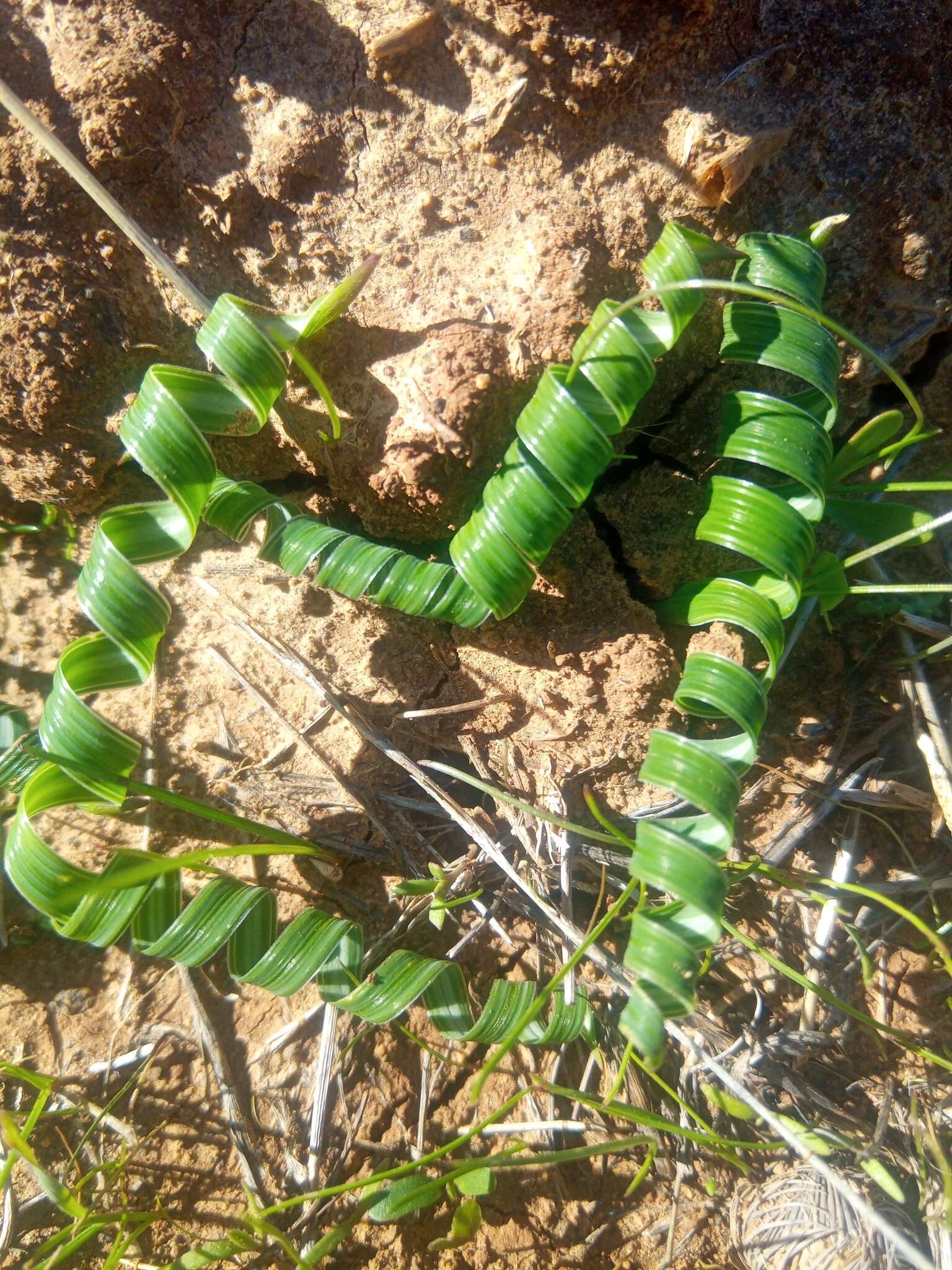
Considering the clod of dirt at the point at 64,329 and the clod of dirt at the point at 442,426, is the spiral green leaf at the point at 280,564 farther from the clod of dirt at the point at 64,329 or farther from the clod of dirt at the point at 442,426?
the clod of dirt at the point at 64,329

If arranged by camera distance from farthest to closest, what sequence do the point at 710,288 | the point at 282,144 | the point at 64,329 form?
the point at 64,329, the point at 282,144, the point at 710,288

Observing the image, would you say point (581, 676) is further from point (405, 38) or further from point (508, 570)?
point (405, 38)

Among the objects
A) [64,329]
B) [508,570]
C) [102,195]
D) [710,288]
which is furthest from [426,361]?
[64,329]

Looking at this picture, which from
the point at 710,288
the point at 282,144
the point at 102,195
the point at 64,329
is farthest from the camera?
the point at 64,329

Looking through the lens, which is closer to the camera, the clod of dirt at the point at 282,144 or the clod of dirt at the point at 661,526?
the clod of dirt at the point at 282,144

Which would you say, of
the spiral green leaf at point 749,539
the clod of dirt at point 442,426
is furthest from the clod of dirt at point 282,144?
the spiral green leaf at point 749,539

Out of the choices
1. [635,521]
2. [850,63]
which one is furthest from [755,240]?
[635,521]

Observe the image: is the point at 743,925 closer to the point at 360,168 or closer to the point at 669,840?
the point at 669,840

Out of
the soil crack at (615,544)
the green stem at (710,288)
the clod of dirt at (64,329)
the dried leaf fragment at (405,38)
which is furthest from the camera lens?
the soil crack at (615,544)
